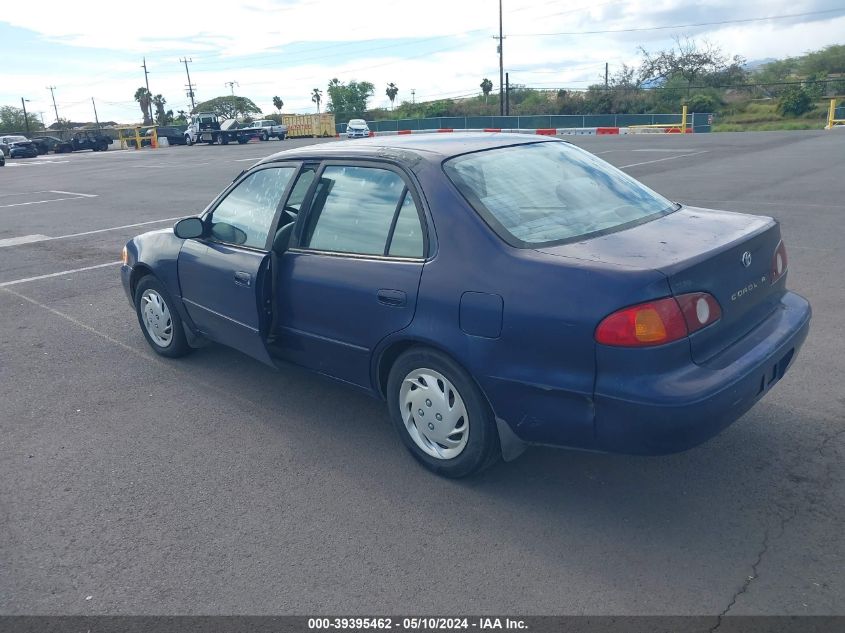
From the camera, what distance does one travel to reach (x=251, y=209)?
4707mm

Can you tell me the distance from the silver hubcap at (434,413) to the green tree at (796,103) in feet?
184

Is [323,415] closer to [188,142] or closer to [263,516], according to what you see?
[263,516]

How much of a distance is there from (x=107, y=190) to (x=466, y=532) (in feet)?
63.0

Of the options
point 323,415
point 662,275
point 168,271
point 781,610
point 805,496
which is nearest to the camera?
point 781,610

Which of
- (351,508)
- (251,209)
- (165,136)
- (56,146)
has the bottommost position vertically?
(56,146)

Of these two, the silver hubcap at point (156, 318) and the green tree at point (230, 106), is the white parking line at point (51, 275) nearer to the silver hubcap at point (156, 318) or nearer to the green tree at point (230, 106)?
the silver hubcap at point (156, 318)

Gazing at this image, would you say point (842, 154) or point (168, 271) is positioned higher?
point (168, 271)

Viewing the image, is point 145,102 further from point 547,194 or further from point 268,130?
point 547,194

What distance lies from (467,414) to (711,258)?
4.18 ft

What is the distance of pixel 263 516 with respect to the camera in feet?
11.5

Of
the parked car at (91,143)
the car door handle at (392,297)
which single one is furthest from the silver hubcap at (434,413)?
the parked car at (91,143)

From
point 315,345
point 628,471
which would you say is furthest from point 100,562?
point 628,471

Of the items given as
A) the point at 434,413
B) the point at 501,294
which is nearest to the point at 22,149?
the point at 434,413

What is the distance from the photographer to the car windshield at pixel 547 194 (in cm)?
354
